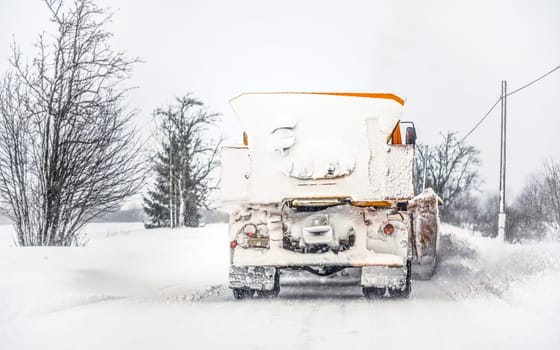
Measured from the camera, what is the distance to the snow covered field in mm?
6449

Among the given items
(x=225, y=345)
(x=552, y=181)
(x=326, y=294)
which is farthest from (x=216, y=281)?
(x=552, y=181)

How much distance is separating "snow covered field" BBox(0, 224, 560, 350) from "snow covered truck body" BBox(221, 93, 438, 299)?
60 centimetres

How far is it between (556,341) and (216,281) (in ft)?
26.6

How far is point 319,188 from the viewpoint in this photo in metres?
9.63

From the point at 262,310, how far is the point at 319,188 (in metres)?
1.88

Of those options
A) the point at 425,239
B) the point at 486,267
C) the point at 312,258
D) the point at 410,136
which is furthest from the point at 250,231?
the point at 486,267

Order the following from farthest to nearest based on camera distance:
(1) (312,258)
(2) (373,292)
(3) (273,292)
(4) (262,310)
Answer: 1. (3) (273,292)
2. (2) (373,292)
3. (1) (312,258)
4. (4) (262,310)

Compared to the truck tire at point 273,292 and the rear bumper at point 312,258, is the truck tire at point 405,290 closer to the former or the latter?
the rear bumper at point 312,258

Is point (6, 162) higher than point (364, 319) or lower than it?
higher

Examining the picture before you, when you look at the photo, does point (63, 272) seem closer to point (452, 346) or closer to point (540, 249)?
point (452, 346)

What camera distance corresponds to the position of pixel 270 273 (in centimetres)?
994

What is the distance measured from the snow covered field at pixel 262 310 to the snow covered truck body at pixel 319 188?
600 mm

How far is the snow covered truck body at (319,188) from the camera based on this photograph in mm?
9547

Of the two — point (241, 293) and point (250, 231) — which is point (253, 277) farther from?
point (250, 231)
